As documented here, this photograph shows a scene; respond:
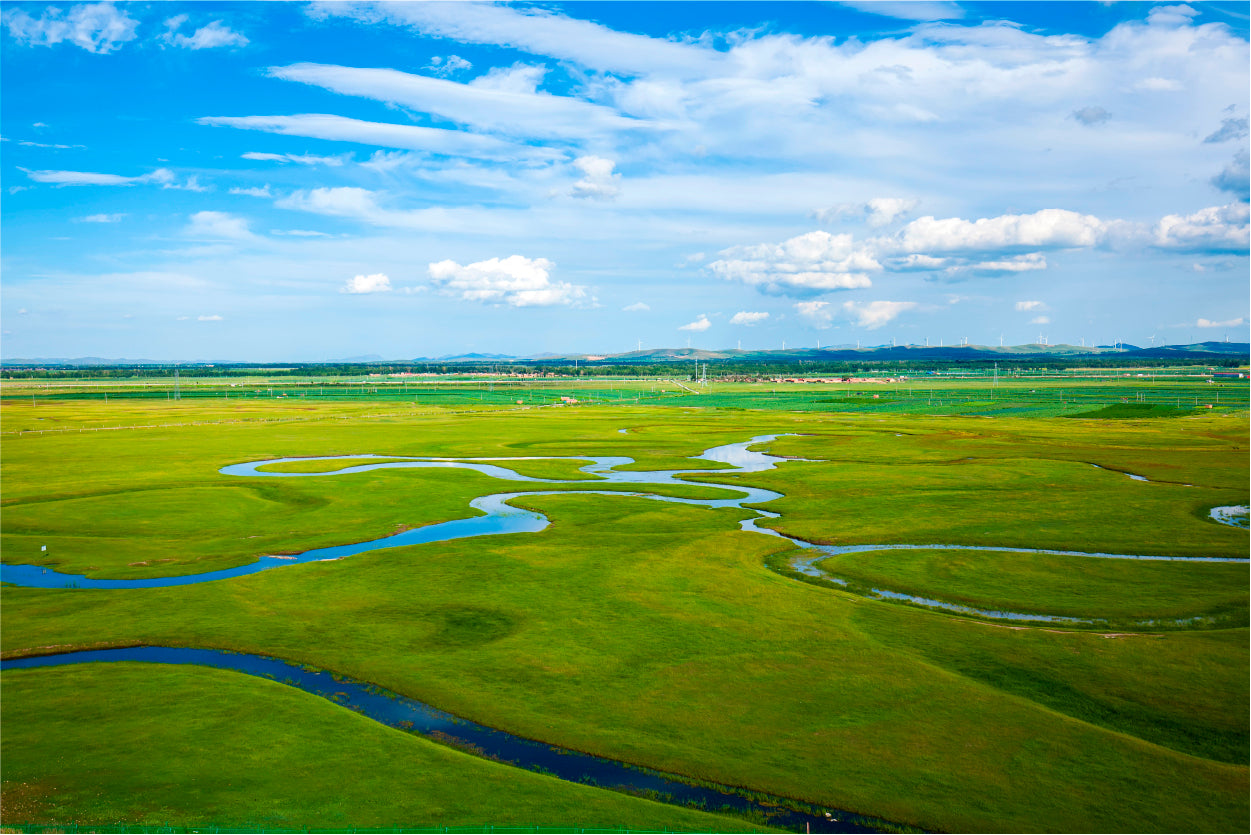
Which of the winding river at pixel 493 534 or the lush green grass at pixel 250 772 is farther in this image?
the winding river at pixel 493 534

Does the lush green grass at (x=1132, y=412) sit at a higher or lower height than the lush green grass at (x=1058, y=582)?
higher

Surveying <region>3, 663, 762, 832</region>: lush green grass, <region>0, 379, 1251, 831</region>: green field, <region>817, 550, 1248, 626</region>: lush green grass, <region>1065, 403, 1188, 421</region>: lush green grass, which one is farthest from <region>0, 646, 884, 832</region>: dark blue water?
<region>1065, 403, 1188, 421</region>: lush green grass

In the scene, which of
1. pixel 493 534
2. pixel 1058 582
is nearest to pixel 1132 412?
pixel 1058 582

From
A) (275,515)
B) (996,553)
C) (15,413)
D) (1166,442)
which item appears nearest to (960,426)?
(1166,442)

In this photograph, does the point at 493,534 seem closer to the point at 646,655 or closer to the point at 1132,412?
the point at 646,655

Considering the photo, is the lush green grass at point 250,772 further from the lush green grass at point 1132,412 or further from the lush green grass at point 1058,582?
the lush green grass at point 1132,412

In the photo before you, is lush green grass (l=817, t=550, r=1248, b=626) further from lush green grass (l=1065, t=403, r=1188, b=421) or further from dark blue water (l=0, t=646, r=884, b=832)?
lush green grass (l=1065, t=403, r=1188, b=421)

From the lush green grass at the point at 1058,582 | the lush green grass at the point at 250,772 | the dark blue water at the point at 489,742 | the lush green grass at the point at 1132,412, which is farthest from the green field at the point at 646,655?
the lush green grass at the point at 1132,412
